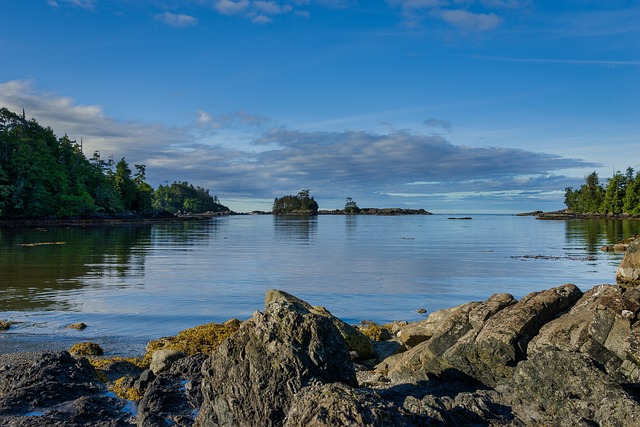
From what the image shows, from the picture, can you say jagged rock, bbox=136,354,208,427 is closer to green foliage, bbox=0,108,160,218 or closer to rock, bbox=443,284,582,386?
rock, bbox=443,284,582,386

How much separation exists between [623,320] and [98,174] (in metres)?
141

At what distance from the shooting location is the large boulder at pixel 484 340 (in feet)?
26.6

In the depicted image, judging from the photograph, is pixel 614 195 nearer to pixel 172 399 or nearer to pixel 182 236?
pixel 182 236

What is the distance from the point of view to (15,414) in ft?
26.2

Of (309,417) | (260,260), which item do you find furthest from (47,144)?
(309,417)

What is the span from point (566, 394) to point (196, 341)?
Result: 884 cm

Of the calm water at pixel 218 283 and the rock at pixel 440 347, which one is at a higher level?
the rock at pixel 440 347

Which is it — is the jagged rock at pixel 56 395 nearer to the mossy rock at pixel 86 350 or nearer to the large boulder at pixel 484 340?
the mossy rock at pixel 86 350

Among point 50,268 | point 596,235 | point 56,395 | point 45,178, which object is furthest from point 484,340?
point 45,178

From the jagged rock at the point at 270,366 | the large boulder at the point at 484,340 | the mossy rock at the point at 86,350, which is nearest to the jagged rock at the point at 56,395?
the mossy rock at the point at 86,350

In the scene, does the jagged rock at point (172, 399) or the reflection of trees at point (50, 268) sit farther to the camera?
the reflection of trees at point (50, 268)

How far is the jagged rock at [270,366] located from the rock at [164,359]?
11.6 ft

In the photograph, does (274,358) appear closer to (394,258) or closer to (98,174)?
(394,258)

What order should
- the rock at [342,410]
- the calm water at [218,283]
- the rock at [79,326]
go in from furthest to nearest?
the calm water at [218,283], the rock at [79,326], the rock at [342,410]
